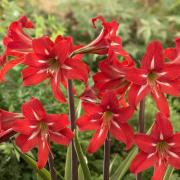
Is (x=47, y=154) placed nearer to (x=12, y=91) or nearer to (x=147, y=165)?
(x=147, y=165)

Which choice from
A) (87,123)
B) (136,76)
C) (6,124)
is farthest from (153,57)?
(6,124)

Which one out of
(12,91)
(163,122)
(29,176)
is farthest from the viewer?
(12,91)

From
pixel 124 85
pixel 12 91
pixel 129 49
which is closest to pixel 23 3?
pixel 129 49

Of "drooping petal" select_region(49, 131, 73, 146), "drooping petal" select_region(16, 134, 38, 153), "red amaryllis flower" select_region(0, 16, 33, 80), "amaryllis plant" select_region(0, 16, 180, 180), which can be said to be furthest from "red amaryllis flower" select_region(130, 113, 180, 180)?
"red amaryllis flower" select_region(0, 16, 33, 80)

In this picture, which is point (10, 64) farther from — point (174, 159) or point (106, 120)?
point (174, 159)

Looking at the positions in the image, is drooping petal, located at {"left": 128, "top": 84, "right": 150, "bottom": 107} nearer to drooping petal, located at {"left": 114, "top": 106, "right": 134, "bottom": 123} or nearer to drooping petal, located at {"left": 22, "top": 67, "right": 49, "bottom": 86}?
drooping petal, located at {"left": 114, "top": 106, "right": 134, "bottom": 123}
